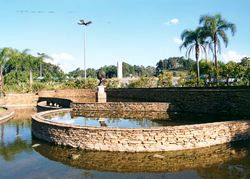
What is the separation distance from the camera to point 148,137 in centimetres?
1152

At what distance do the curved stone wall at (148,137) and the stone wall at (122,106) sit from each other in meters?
9.11

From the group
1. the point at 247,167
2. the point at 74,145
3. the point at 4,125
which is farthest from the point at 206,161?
the point at 4,125

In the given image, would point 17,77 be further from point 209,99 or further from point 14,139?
point 209,99

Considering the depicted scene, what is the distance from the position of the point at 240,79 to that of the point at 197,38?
6.15 metres

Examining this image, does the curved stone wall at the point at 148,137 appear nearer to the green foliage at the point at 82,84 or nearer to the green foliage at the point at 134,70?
the green foliage at the point at 82,84

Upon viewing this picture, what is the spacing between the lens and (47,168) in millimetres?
10273

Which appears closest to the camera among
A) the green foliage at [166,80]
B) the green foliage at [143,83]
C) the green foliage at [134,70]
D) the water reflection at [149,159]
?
the water reflection at [149,159]

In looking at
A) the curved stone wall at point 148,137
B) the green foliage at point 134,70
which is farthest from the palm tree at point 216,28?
the green foliage at point 134,70

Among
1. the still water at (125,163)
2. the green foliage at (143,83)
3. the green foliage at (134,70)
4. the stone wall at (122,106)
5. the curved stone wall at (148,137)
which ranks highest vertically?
the green foliage at (134,70)

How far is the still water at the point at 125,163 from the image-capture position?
9.46m

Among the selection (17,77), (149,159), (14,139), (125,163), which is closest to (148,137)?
(149,159)

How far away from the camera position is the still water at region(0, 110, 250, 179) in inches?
372

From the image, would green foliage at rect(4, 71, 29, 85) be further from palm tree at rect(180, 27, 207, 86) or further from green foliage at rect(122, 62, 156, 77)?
green foliage at rect(122, 62, 156, 77)

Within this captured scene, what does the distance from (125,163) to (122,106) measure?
39.7 feet
